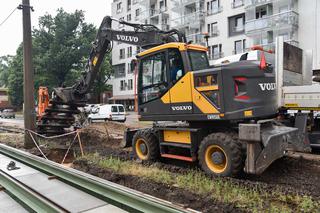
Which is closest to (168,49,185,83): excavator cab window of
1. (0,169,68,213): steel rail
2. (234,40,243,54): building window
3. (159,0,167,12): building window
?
(0,169,68,213): steel rail

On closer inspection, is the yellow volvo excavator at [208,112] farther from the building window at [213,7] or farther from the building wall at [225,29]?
the building window at [213,7]

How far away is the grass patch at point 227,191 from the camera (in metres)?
4.95

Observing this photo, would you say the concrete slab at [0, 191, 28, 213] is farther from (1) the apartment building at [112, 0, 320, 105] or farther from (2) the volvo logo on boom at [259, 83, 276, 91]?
(1) the apartment building at [112, 0, 320, 105]

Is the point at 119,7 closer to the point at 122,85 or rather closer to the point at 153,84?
the point at 122,85

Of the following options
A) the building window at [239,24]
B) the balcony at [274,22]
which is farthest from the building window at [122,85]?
the balcony at [274,22]

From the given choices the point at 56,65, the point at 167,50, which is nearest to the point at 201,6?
the point at 56,65

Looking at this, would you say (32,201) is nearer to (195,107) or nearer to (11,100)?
(195,107)

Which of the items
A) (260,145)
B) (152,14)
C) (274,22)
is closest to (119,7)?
(152,14)

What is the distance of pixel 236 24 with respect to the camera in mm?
34375

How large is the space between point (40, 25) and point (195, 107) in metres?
50.1

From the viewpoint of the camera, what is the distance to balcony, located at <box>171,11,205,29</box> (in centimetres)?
3756

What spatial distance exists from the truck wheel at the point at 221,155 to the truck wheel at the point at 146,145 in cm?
177

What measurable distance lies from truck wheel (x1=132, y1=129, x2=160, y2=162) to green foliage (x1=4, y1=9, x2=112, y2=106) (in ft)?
136

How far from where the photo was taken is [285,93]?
359 inches
